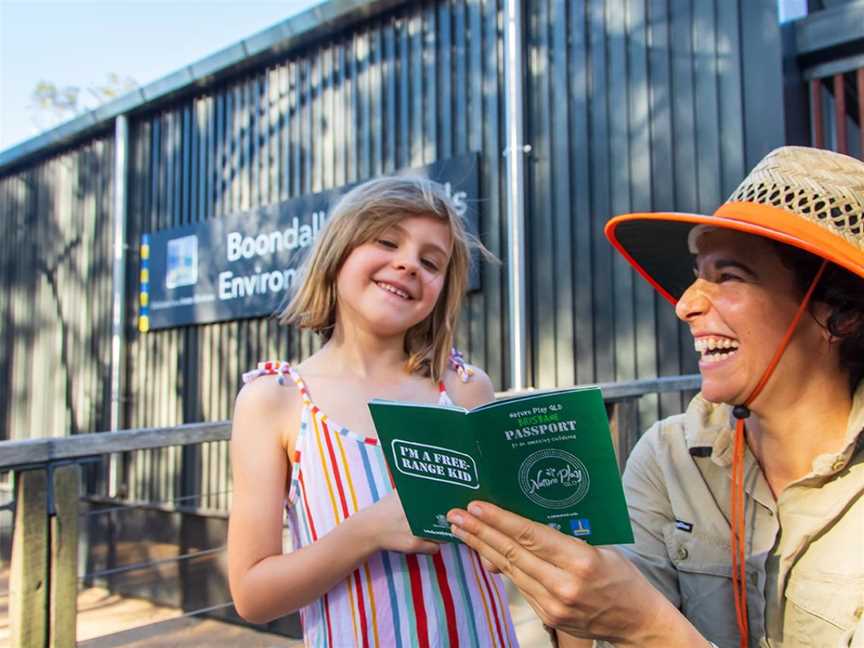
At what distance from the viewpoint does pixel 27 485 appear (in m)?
1.84

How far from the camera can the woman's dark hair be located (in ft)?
4.24

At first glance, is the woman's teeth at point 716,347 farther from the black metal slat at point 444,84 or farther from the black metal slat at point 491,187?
the black metal slat at point 444,84

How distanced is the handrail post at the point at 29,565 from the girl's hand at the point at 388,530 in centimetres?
100

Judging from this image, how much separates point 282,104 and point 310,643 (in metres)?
6.60

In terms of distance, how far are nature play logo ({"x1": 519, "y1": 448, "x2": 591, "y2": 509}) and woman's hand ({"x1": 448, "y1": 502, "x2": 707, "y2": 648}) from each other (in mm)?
46

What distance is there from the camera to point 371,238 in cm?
160

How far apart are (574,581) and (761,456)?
0.59 metres

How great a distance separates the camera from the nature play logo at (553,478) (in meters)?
1.02

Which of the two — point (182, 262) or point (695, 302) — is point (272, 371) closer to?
point (695, 302)

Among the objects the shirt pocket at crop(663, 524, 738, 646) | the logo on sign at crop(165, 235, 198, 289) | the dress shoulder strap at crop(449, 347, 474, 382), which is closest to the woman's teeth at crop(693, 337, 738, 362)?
the shirt pocket at crop(663, 524, 738, 646)

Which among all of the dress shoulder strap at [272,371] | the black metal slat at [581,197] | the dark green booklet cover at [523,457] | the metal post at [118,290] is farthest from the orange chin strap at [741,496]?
the metal post at [118,290]

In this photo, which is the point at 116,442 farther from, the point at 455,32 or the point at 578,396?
the point at 455,32

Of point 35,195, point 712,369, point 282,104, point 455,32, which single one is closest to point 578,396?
point 712,369

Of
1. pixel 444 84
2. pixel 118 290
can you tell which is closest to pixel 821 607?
pixel 444 84
